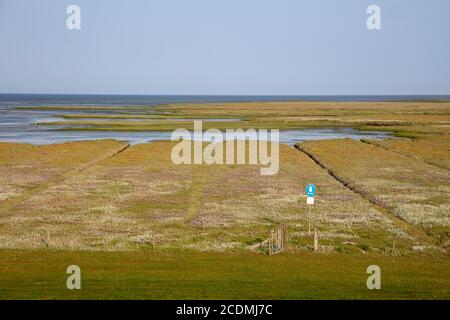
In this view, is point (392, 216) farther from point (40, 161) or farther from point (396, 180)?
point (40, 161)

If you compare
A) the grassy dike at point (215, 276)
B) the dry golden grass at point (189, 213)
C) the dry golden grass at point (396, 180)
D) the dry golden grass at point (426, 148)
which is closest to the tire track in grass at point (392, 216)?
the dry golden grass at point (396, 180)

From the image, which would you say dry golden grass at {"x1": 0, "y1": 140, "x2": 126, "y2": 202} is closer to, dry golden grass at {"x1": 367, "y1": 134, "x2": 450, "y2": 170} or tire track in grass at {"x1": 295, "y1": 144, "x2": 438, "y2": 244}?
tire track in grass at {"x1": 295, "y1": 144, "x2": 438, "y2": 244}

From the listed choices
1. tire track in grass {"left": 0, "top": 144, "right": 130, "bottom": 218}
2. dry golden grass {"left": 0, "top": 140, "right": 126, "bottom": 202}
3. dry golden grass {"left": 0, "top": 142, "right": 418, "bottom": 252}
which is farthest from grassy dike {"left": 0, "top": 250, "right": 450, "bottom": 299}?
dry golden grass {"left": 0, "top": 140, "right": 126, "bottom": 202}

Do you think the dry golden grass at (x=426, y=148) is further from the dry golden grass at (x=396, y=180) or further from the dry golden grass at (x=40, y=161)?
the dry golden grass at (x=40, y=161)

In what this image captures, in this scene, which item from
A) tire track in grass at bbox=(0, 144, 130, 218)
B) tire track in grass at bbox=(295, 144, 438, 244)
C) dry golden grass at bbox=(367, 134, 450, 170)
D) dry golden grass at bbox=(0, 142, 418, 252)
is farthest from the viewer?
dry golden grass at bbox=(367, 134, 450, 170)

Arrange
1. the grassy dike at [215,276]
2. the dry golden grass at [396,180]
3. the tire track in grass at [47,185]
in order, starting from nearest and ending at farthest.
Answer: the grassy dike at [215,276] < the dry golden grass at [396,180] < the tire track in grass at [47,185]
